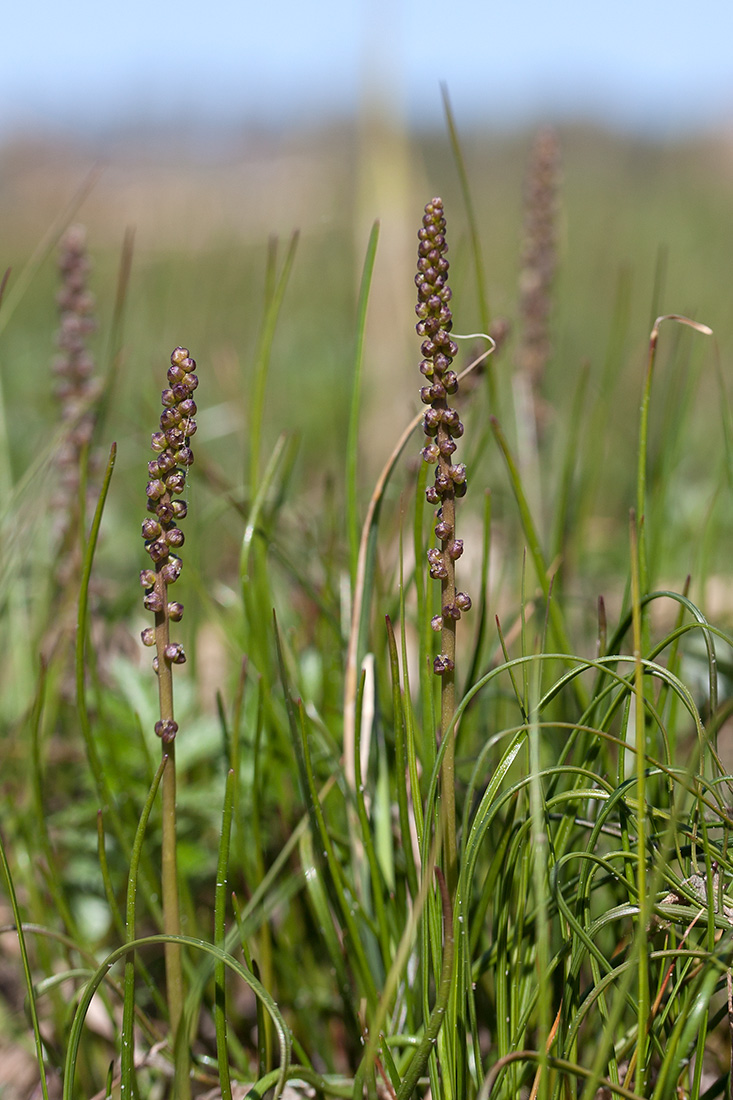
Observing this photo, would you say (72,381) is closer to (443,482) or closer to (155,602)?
(155,602)

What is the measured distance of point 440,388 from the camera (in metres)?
1.05

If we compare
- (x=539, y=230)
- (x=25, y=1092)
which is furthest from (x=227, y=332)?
(x=25, y=1092)

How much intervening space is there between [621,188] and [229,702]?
16.6 m

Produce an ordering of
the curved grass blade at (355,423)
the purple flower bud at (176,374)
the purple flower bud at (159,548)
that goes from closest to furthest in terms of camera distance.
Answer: the purple flower bud at (176,374), the purple flower bud at (159,548), the curved grass blade at (355,423)

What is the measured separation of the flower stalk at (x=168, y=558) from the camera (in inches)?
40.3

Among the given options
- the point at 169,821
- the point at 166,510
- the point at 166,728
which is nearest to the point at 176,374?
the point at 166,510

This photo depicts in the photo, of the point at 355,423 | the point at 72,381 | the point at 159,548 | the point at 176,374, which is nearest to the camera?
the point at 176,374

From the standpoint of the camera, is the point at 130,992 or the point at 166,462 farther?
the point at 130,992

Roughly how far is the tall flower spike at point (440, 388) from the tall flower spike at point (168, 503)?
0.84ft

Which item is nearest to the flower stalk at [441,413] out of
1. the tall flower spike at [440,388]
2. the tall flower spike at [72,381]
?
the tall flower spike at [440,388]

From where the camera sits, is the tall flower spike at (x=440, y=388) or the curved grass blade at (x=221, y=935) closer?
the tall flower spike at (x=440, y=388)

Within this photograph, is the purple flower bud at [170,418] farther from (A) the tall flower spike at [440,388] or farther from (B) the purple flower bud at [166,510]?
(A) the tall flower spike at [440,388]

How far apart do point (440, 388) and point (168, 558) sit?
1.24ft

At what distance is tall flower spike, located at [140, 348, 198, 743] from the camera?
3.33ft
